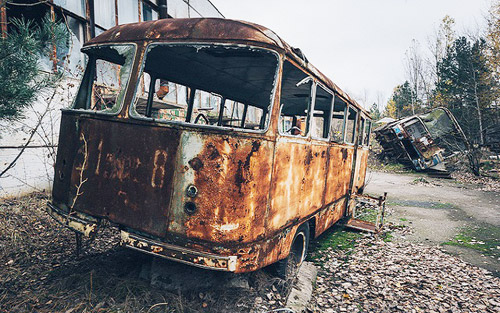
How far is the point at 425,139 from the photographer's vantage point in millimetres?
17781

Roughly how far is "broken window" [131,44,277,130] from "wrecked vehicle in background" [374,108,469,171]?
1513cm

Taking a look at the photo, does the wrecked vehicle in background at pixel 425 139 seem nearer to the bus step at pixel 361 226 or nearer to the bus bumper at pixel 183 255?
the bus step at pixel 361 226

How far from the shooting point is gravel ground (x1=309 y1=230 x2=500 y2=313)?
12.6ft

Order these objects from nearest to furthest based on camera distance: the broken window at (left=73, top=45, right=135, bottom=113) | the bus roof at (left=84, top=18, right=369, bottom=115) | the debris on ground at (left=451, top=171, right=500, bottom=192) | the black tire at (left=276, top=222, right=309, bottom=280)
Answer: the bus roof at (left=84, top=18, right=369, bottom=115), the broken window at (left=73, top=45, right=135, bottom=113), the black tire at (left=276, top=222, right=309, bottom=280), the debris on ground at (left=451, top=171, right=500, bottom=192)

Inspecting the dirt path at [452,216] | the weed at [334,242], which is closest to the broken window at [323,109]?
the weed at [334,242]

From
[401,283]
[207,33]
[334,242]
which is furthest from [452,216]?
[207,33]

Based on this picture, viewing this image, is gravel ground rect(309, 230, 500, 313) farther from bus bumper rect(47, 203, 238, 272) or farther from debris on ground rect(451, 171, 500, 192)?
debris on ground rect(451, 171, 500, 192)

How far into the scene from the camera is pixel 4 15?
18.9 feet

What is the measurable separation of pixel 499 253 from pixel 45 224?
8704 mm

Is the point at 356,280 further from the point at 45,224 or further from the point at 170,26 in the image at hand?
the point at 45,224

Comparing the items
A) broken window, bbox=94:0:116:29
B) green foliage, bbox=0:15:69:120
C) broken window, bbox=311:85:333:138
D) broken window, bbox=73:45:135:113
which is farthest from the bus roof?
broken window, bbox=94:0:116:29

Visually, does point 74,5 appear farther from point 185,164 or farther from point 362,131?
point 362,131

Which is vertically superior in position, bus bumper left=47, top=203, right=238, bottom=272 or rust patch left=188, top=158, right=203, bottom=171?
rust patch left=188, top=158, right=203, bottom=171

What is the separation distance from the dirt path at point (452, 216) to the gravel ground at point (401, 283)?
2.35 feet
